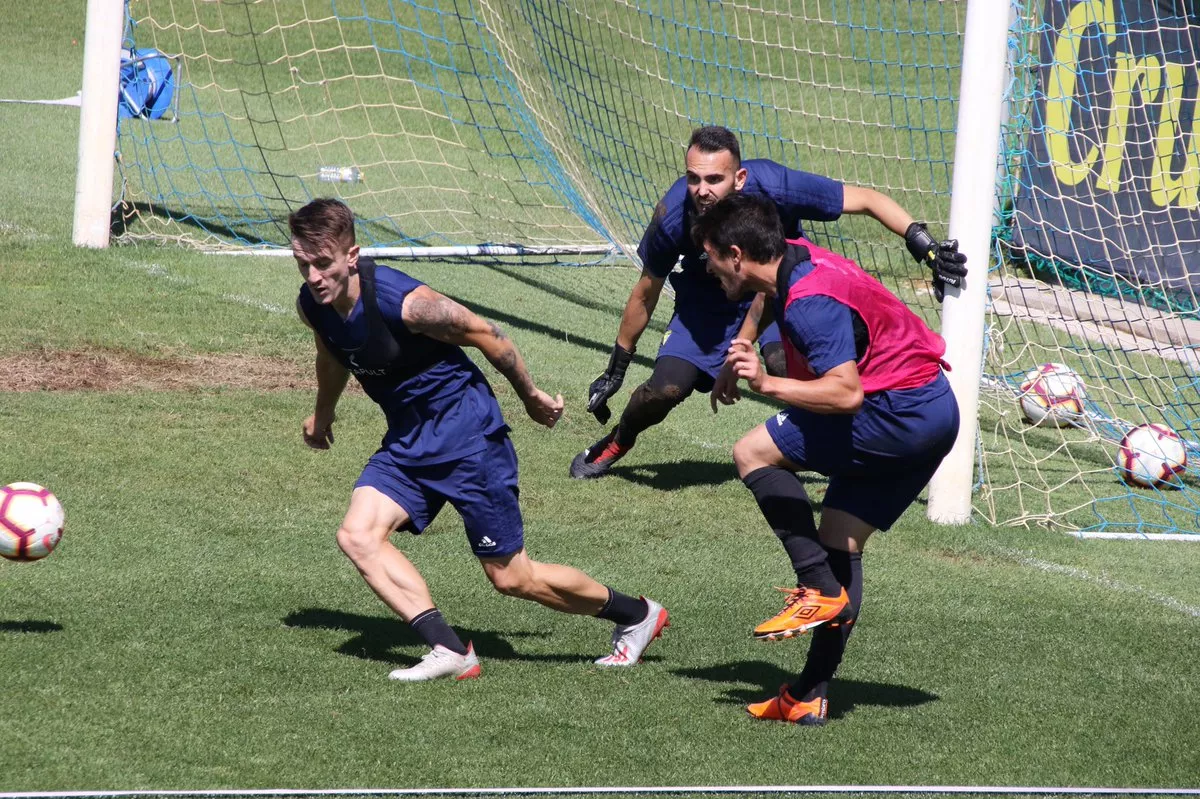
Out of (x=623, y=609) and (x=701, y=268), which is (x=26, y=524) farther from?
(x=701, y=268)

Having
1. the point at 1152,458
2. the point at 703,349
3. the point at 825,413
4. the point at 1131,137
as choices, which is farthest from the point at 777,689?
the point at 1131,137

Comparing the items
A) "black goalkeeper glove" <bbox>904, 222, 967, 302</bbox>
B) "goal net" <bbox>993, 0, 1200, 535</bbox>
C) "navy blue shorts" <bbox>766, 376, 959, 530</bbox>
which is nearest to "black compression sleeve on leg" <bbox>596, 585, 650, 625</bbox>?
"navy blue shorts" <bbox>766, 376, 959, 530</bbox>

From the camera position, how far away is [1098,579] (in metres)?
6.97

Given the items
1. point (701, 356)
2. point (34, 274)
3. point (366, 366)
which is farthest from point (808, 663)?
point (34, 274)

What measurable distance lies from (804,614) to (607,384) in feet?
11.5

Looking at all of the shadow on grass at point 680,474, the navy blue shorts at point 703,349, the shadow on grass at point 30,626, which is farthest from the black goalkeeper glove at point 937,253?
the shadow on grass at point 30,626

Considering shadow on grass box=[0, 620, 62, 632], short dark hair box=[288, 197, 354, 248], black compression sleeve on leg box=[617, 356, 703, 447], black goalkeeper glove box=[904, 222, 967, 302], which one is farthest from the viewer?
black compression sleeve on leg box=[617, 356, 703, 447]

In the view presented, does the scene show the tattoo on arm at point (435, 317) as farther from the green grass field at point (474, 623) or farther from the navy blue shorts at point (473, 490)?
the green grass field at point (474, 623)

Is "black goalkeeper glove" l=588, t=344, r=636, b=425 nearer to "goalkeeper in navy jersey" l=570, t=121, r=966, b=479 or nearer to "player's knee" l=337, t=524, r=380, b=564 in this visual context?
"goalkeeper in navy jersey" l=570, t=121, r=966, b=479

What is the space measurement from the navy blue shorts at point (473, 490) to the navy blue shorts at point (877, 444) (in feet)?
3.10

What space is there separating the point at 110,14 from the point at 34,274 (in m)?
2.02

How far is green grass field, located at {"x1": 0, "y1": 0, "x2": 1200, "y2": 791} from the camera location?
4480 millimetres

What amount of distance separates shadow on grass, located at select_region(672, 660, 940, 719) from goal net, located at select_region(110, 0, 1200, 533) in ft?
9.63

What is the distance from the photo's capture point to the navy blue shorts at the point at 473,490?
502 cm
